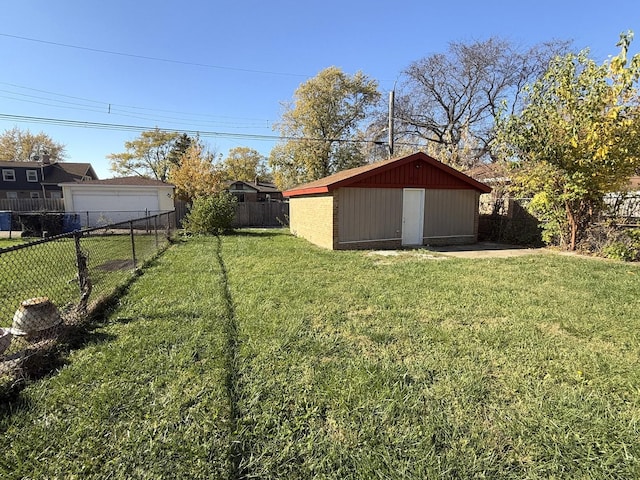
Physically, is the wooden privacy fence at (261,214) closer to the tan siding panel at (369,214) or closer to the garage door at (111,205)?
the garage door at (111,205)

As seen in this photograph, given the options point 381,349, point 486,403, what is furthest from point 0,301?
point 486,403

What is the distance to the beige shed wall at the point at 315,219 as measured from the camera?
10039mm

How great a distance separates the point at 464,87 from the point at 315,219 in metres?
21.0

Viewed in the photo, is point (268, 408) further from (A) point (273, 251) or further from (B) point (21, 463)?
(A) point (273, 251)

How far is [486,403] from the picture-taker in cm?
245

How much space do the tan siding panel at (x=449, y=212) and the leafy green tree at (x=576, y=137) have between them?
1.87 metres

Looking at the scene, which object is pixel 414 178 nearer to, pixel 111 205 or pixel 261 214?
pixel 261 214

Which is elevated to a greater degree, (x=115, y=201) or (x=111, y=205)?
(x=115, y=201)

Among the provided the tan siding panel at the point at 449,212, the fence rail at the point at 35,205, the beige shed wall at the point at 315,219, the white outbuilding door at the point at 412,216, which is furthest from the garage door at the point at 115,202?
the tan siding panel at the point at 449,212

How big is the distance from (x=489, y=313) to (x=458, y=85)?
26.2 m

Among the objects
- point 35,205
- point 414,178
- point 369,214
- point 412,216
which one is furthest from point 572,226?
point 35,205

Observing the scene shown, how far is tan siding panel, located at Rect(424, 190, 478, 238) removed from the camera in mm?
11062

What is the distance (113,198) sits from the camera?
61.0 feet

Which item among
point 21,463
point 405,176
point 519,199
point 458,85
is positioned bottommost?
point 21,463
